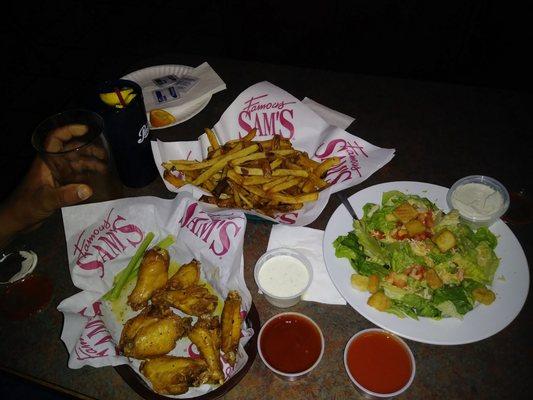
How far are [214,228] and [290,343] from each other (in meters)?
0.56

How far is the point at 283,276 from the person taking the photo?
5.63ft

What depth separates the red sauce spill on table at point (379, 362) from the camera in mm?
1390

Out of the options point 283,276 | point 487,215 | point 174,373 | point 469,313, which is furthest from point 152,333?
point 487,215

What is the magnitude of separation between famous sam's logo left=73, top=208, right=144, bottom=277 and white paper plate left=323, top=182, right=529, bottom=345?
0.89 metres

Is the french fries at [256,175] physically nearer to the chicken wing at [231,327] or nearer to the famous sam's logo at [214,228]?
the famous sam's logo at [214,228]

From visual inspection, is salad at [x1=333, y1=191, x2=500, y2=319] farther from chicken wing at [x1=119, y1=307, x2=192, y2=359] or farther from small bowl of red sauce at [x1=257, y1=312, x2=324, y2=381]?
chicken wing at [x1=119, y1=307, x2=192, y2=359]

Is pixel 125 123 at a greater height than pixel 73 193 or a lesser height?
greater

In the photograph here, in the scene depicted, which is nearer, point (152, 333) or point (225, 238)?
point (152, 333)

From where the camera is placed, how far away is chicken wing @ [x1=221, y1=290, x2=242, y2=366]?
4.68 ft

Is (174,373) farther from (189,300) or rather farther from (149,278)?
(149,278)

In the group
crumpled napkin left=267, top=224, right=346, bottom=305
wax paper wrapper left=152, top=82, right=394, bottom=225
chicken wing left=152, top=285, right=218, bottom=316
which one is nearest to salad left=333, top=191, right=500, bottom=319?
crumpled napkin left=267, top=224, right=346, bottom=305

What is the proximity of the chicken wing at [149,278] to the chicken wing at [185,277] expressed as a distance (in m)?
0.05

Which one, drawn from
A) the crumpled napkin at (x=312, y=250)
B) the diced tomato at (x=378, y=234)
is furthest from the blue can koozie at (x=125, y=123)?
the diced tomato at (x=378, y=234)

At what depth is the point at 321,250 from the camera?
1.90 m
